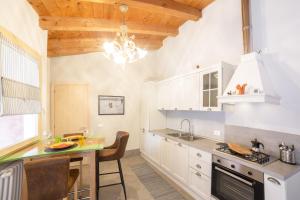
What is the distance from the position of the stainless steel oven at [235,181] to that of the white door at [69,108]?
10.0ft

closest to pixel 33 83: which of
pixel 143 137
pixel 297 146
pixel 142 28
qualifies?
pixel 142 28

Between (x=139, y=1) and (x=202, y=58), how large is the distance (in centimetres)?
159

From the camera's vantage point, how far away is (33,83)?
98.1 inches

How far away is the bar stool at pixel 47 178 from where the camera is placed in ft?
4.83

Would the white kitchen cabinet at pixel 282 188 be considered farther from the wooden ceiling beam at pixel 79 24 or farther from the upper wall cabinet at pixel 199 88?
the wooden ceiling beam at pixel 79 24

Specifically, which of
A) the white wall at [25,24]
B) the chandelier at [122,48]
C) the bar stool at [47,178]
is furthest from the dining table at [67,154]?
the chandelier at [122,48]

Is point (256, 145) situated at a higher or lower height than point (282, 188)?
higher

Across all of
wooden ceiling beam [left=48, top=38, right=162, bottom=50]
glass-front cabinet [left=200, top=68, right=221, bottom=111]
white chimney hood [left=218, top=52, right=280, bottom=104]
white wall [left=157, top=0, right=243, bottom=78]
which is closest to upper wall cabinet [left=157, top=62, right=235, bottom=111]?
glass-front cabinet [left=200, top=68, right=221, bottom=111]

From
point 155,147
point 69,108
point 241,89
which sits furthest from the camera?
point 69,108

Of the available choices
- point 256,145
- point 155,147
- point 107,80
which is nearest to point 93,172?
point 155,147

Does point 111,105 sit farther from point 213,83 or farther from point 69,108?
point 213,83

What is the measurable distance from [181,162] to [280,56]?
211 cm

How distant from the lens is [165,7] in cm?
260

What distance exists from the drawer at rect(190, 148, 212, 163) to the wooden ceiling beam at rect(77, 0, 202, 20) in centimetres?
233
